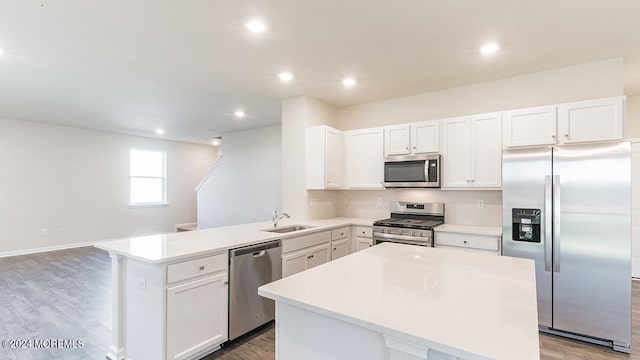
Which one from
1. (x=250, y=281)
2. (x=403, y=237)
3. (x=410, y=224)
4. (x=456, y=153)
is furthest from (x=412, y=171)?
(x=250, y=281)

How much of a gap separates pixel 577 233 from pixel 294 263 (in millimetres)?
2624

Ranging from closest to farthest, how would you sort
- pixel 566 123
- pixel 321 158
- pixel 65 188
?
pixel 566 123
pixel 321 158
pixel 65 188

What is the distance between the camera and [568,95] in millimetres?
3307

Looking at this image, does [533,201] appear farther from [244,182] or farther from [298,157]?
[244,182]

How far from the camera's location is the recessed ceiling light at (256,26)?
8.03ft

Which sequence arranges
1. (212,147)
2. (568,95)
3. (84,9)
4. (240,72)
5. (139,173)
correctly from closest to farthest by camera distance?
1. (84,9)
2. (568,95)
3. (240,72)
4. (139,173)
5. (212,147)

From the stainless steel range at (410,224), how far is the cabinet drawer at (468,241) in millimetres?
131

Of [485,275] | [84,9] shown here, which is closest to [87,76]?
[84,9]

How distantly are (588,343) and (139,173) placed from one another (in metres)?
8.82

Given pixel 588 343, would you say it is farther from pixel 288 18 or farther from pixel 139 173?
pixel 139 173

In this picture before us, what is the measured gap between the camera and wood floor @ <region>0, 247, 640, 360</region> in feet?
8.36

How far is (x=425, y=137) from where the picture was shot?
12.7 feet

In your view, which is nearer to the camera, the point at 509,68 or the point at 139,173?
the point at 509,68

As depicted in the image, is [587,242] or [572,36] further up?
[572,36]
